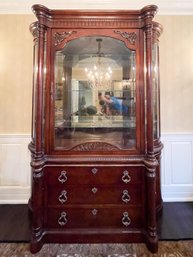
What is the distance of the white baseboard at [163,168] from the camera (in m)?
2.65

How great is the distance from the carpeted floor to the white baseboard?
0.85 meters

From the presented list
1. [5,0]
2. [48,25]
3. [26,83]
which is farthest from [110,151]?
[5,0]

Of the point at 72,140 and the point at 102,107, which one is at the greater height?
the point at 102,107

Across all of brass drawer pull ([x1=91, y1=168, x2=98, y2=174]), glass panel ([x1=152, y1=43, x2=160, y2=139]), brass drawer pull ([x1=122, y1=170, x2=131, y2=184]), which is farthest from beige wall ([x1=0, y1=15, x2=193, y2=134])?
brass drawer pull ([x1=91, y1=168, x2=98, y2=174])

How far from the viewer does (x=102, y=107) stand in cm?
205

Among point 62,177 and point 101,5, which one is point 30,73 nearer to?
point 101,5

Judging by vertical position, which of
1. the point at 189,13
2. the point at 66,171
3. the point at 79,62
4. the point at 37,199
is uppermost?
the point at 189,13

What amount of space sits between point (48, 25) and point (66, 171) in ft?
4.70

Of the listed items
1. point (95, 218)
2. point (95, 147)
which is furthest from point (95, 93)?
point (95, 218)

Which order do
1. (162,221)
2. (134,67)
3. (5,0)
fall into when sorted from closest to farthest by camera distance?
(134,67) → (162,221) → (5,0)

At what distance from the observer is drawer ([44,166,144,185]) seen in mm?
1888

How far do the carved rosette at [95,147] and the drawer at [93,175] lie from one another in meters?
0.18

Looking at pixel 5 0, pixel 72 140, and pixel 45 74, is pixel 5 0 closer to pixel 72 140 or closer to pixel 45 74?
pixel 45 74

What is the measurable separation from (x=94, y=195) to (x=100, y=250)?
492 millimetres
